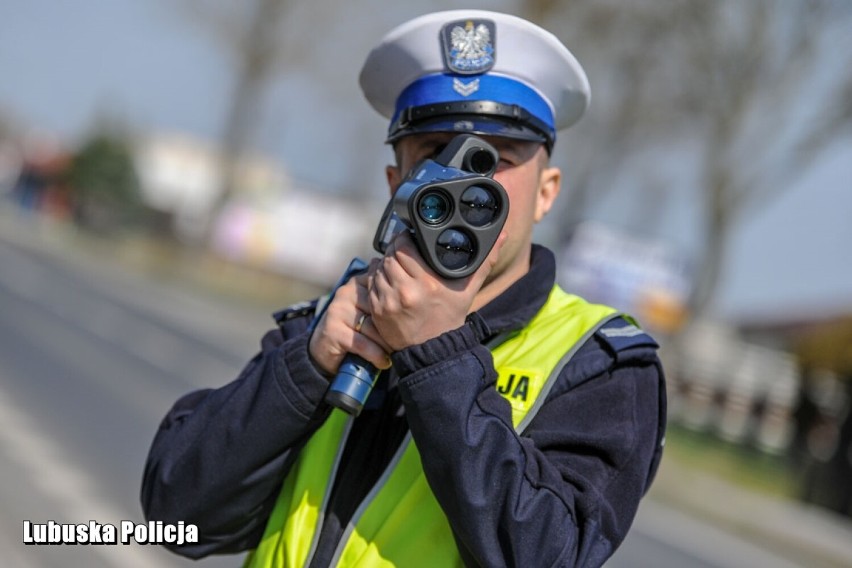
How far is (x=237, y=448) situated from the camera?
5.78 ft

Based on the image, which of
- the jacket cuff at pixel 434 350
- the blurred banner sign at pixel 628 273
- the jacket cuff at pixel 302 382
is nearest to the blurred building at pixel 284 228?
the blurred banner sign at pixel 628 273

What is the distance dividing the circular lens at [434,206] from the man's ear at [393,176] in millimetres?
401

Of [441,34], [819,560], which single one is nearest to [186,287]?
[819,560]

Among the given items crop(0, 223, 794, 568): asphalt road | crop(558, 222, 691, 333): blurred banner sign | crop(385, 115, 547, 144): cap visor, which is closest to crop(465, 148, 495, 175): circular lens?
crop(385, 115, 547, 144): cap visor

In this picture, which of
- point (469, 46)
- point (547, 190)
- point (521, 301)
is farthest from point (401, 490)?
point (469, 46)

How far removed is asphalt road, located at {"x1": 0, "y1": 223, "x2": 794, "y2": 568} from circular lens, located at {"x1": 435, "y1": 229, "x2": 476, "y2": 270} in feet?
14.1

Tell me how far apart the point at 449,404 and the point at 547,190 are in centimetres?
57

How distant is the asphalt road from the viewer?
20.3 ft

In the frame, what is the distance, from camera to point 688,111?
61.2 ft

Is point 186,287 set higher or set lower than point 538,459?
lower

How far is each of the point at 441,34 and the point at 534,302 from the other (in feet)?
1.45

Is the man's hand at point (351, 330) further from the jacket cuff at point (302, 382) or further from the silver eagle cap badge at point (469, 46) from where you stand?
the silver eagle cap badge at point (469, 46)

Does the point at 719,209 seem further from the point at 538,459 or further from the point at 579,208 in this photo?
the point at 538,459

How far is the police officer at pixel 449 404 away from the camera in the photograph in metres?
1.56
